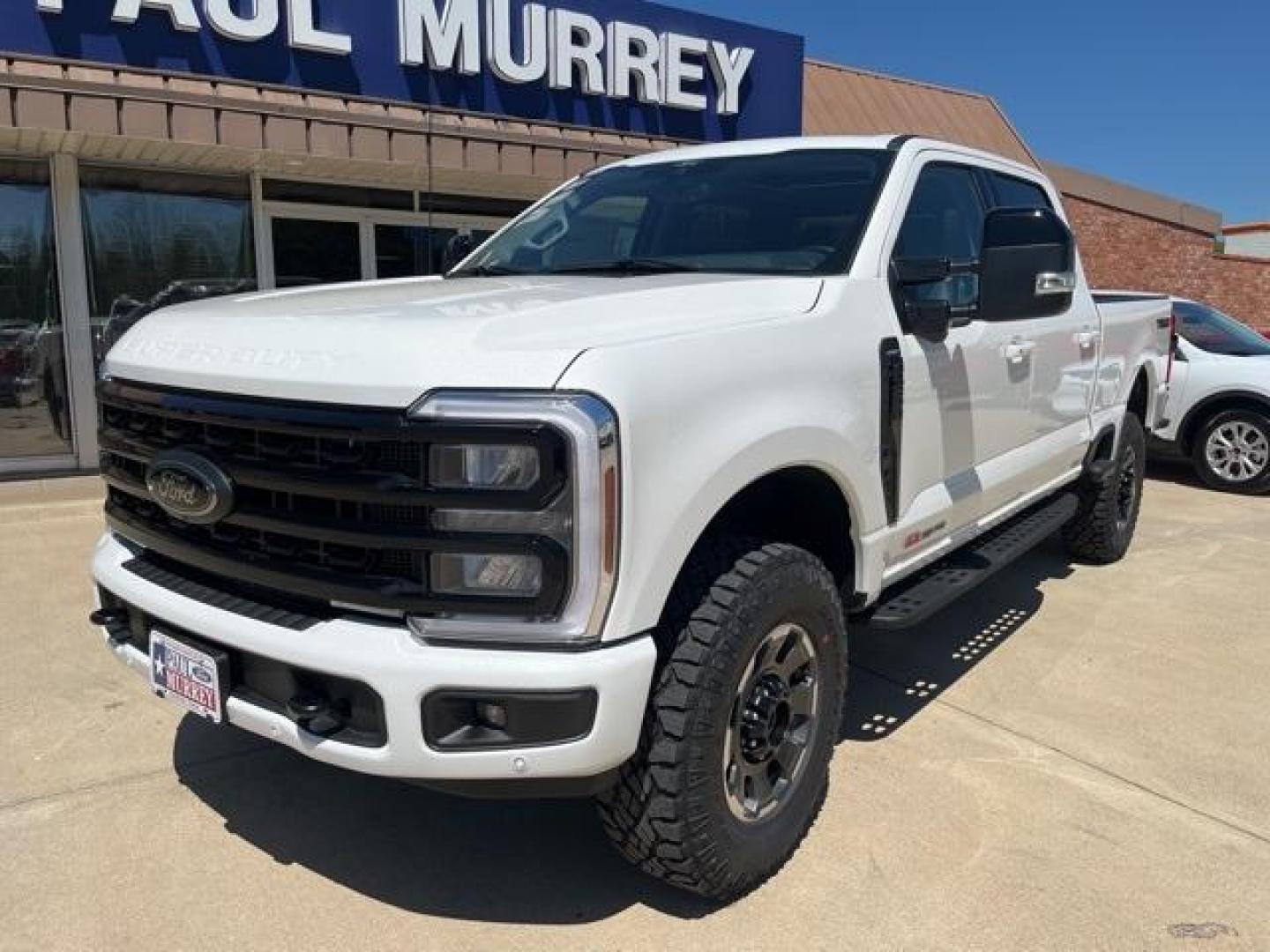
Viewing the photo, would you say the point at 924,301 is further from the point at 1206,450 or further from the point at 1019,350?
the point at 1206,450

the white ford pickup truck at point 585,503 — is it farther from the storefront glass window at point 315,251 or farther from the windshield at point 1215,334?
the windshield at point 1215,334

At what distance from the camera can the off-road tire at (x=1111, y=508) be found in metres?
5.64

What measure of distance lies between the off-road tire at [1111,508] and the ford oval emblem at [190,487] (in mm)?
4464

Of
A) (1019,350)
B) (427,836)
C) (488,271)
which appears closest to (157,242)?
(488,271)

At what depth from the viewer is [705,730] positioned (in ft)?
7.65

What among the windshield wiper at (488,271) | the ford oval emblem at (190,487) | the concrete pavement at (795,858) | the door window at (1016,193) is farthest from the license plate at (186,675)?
the door window at (1016,193)

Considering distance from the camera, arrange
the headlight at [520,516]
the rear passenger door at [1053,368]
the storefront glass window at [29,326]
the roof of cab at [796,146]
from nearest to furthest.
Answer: the headlight at [520,516] → the roof of cab at [796,146] → the rear passenger door at [1053,368] → the storefront glass window at [29,326]

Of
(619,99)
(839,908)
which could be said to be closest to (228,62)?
(619,99)

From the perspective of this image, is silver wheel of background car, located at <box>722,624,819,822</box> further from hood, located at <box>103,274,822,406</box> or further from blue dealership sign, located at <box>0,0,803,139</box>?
blue dealership sign, located at <box>0,0,803,139</box>

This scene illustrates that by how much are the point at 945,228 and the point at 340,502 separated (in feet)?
8.31

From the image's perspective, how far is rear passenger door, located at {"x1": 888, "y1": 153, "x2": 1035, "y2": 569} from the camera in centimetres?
322

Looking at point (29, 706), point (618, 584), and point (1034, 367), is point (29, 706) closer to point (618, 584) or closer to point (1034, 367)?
point (618, 584)

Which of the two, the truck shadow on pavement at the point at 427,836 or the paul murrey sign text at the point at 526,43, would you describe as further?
the paul murrey sign text at the point at 526,43

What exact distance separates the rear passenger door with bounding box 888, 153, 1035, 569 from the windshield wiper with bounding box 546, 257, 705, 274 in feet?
2.16
